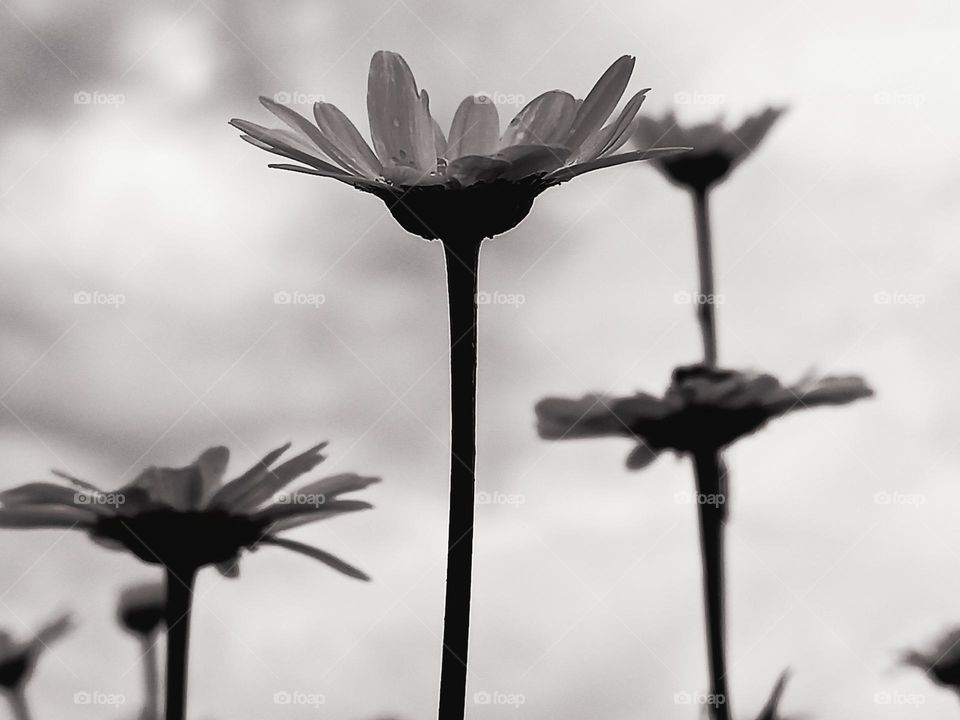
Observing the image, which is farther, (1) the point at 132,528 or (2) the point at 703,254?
(2) the point at 703,254

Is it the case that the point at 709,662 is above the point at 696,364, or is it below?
below

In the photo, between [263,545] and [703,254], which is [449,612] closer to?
Answer: [263,545]

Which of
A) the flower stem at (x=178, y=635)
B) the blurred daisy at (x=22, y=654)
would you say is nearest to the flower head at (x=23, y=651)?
the blurred daisy at (x=22, y=654)

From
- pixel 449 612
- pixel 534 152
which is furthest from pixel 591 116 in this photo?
pixel 449 612

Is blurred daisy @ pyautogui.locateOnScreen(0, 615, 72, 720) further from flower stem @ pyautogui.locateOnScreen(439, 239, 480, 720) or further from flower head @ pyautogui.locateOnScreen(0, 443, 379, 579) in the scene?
flower stem @ pyautogui.locateOnScreen(439, 239, 480, 720)

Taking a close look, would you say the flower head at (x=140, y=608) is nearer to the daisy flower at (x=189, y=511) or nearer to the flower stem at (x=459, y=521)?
the daisy flower at (x=189, y=511)
